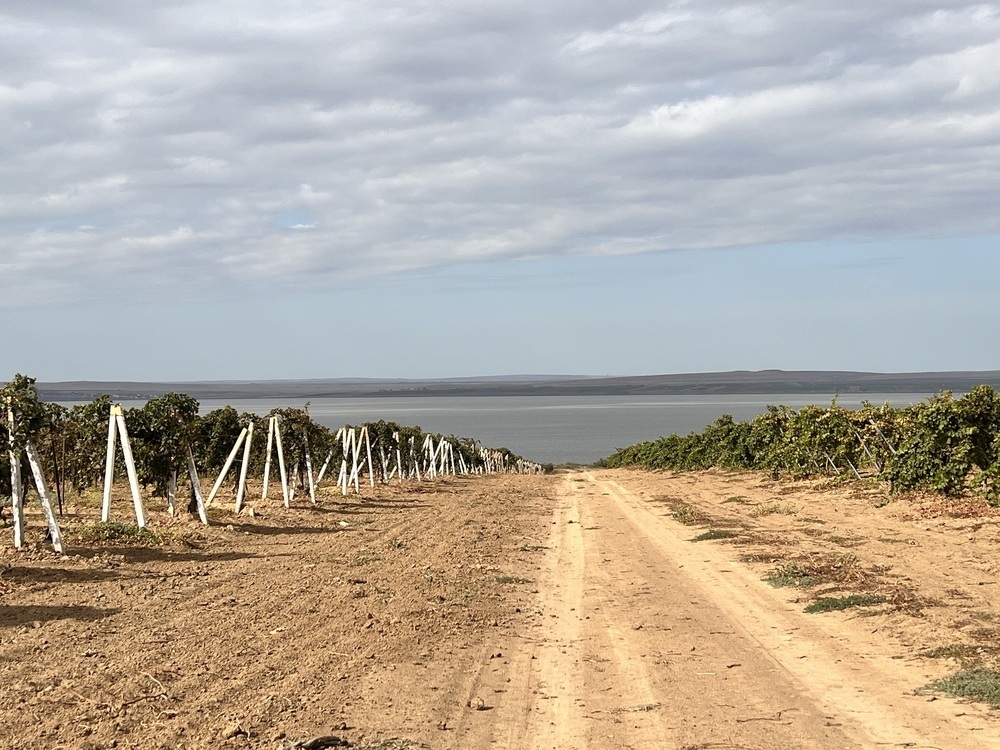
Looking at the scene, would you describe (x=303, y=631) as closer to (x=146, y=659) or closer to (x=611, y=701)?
(x=146, y=659)

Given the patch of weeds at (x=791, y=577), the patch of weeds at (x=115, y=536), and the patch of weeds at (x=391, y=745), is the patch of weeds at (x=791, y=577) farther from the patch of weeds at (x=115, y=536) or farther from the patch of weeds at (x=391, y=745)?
the patch of weeds at (x=115, y=536)

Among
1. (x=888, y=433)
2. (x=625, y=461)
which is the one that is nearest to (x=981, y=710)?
(x=888, y=433)

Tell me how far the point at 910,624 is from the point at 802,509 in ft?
58.2

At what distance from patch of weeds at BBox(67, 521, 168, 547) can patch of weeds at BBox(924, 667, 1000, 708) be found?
1299 cm

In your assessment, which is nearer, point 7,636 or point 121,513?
point 7,636

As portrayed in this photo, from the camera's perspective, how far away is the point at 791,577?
46.8 feet

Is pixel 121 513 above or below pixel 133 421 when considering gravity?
below

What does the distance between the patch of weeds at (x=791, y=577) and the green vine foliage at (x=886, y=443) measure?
922cm

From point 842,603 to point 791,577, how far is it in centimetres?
227

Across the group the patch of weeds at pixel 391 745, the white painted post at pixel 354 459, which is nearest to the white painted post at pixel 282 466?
the white painted post at pixel 354 459

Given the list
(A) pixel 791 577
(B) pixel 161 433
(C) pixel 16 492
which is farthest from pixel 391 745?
(B) pixel 161 433

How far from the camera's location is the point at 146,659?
909cm

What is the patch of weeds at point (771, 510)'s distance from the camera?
26.7 m

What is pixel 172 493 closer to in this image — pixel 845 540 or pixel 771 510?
pixel 845 540
